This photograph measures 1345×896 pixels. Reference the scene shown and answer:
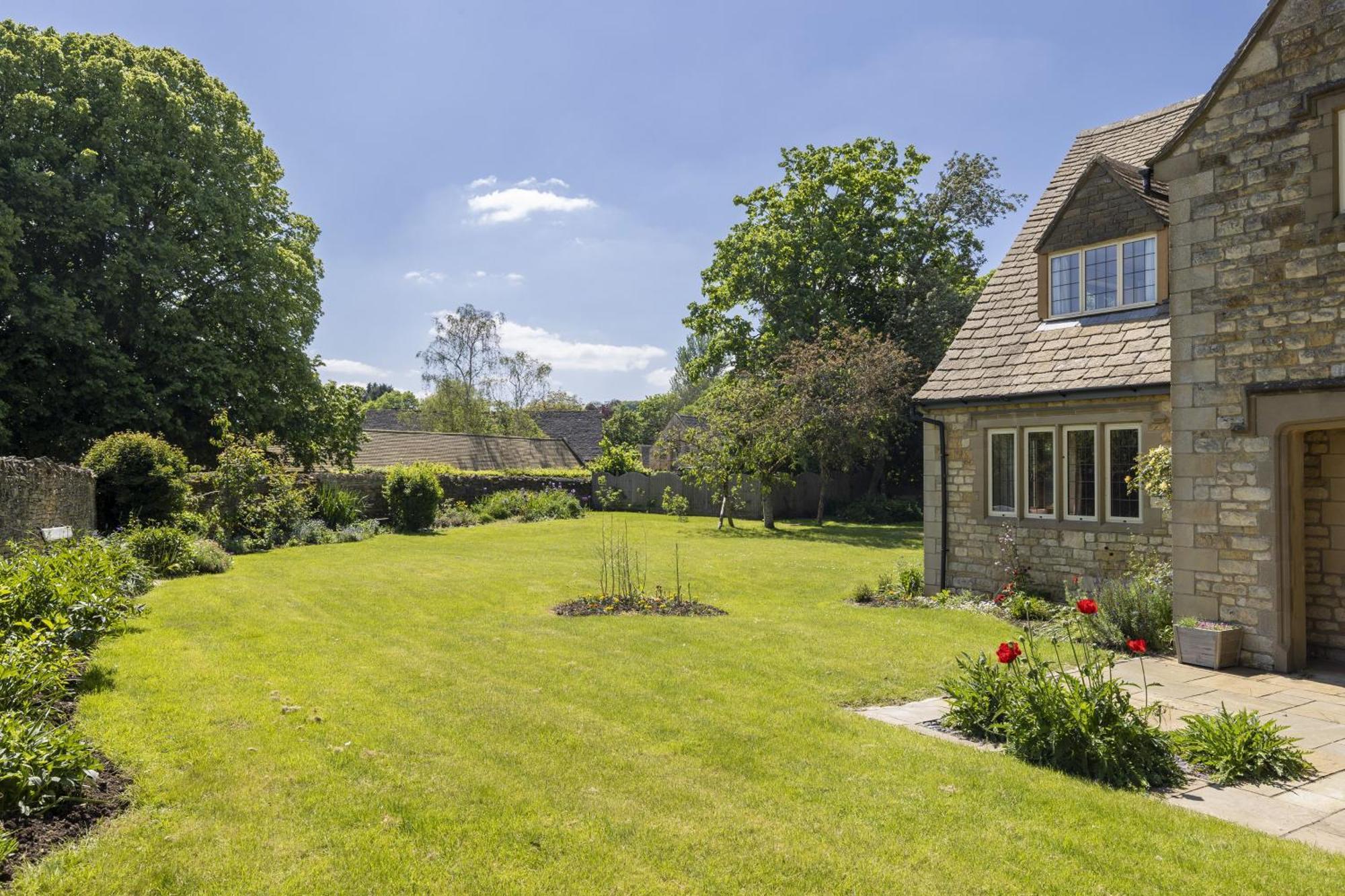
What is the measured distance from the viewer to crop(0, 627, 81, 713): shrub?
516 centimetres

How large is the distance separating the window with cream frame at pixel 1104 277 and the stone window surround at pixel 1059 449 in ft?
5.61

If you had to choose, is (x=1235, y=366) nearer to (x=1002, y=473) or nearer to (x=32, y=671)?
(x=1002, y=473)

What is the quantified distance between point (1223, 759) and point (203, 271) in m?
25.1

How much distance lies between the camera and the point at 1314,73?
26.6 ft

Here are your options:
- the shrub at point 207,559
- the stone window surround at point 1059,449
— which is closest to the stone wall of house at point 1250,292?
the stone window surround at point 1059,449

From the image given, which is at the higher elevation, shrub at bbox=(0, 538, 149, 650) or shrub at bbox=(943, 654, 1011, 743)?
shrub at bbox=(0, 538, 149, 650)

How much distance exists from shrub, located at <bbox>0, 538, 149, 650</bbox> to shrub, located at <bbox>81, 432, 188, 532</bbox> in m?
5.84

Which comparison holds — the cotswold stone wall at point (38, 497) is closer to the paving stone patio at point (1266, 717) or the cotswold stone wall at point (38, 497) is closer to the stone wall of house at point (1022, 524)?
the paving stone patio at point (1266, 717)

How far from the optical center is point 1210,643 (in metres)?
8.48

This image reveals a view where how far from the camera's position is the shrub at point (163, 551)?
1421 cm

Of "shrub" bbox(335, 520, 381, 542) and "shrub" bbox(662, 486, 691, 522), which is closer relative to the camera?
"shrub" bbox(335, 520, 381, 542)

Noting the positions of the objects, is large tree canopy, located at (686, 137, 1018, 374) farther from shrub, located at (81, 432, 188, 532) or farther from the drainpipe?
shrub, located at (81, 432, 188, 532)

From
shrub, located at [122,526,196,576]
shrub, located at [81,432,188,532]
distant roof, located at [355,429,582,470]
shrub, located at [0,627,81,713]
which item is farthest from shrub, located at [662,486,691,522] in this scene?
shrub, located at [0,627,81,713]

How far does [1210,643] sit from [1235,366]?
9.38 ft
